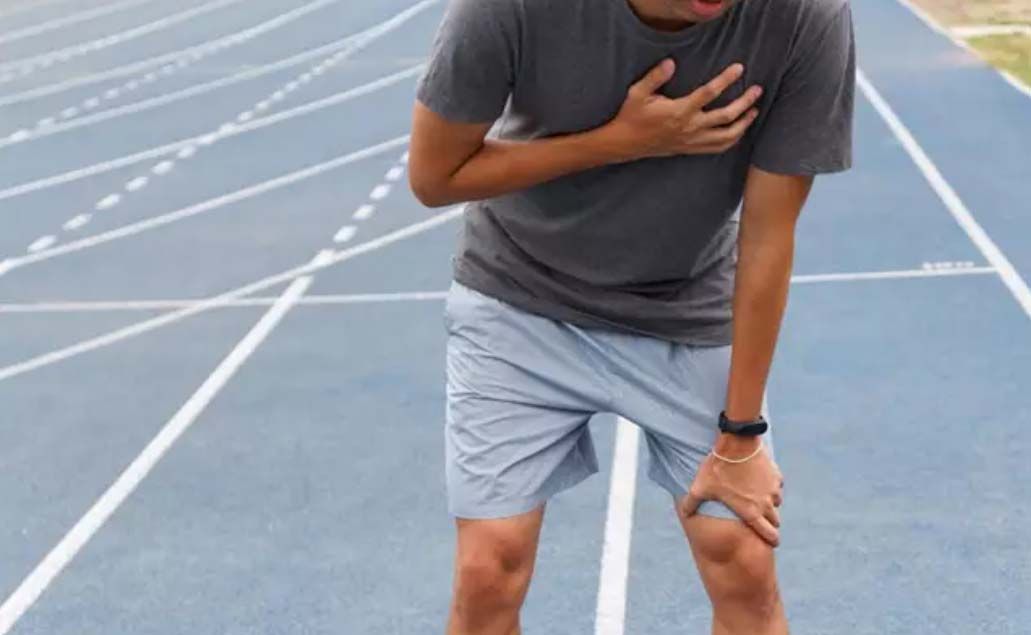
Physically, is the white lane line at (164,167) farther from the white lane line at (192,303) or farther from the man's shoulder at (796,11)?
the man's shoulder at (796,11)

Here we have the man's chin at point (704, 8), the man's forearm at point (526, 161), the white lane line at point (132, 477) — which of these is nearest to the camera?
the man's chin at point (704, 8)

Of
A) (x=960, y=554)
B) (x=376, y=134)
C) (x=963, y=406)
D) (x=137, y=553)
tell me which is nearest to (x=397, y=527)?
(x=137, y=553)

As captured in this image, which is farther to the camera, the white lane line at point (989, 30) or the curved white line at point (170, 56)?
the white lane line at point (989, 30)

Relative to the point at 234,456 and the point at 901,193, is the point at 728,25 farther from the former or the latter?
the point at 901,193

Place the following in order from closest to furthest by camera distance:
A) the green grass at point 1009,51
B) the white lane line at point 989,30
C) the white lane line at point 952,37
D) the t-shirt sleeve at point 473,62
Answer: the t-shirt sleeve at point 473,62 → the white lane line at point 952,37 → the green grass at point 1009,51 → the white lane line at point 989,30

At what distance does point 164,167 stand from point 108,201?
0.86 metres

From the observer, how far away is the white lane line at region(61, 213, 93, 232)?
831 cm

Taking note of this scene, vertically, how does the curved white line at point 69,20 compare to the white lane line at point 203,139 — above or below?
below

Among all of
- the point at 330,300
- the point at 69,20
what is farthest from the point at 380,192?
the point at 69,20

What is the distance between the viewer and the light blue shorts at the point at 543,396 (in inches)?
107

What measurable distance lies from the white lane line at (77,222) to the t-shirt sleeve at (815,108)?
6.28 meters

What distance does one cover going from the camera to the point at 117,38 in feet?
50.1

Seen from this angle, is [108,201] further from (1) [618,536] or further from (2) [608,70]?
(2) [608,70]

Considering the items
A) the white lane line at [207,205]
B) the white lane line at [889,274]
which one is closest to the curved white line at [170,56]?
the white lane line at [207,205]
